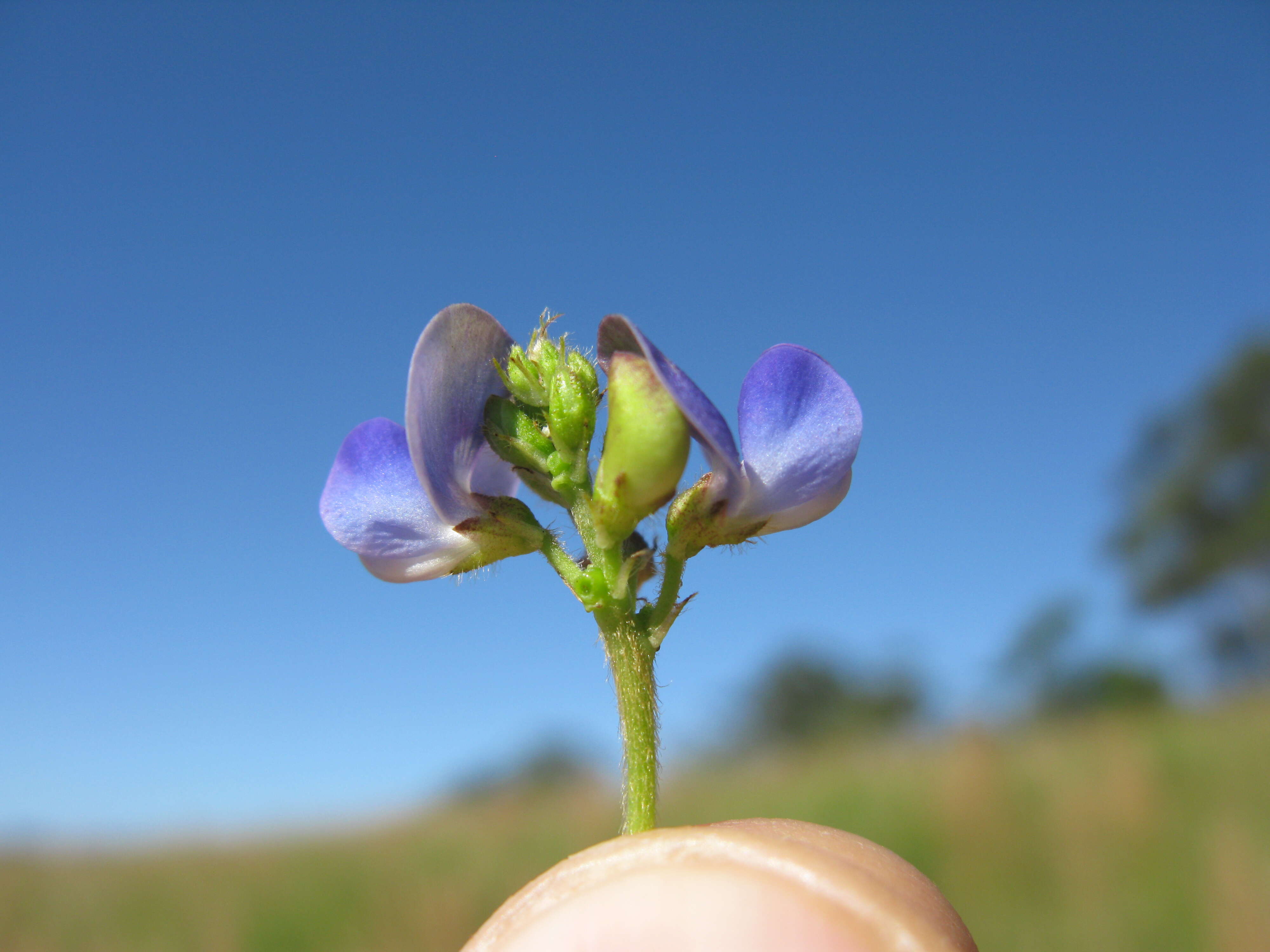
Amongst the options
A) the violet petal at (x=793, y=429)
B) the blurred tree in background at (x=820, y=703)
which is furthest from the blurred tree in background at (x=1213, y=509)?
the violet petal at (x=793, y=429)

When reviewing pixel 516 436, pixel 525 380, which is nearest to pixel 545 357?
pixel 525 380

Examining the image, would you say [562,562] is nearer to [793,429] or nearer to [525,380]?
[525,380]

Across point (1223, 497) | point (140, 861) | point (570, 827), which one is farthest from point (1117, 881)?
point (1223, 497)

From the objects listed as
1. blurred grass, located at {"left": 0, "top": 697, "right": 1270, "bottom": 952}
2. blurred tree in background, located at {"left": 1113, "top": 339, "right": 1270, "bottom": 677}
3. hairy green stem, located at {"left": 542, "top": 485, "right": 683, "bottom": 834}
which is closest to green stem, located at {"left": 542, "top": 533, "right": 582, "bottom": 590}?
hairy green stem, located at {"left": 542, "top": 485, "right": 683, "bottom": 834}

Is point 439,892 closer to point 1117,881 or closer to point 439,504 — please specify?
point 1117,881

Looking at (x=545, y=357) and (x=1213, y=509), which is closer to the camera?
(x=545, y=357)

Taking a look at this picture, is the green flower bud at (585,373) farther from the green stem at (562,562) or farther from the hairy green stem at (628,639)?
the green stem at (562,562)

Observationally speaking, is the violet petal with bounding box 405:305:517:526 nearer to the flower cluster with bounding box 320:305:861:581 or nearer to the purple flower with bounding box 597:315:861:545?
the flower cluster with bounding box 320:305:861:581

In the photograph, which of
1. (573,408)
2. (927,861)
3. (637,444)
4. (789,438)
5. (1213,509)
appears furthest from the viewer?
(1213,509)
